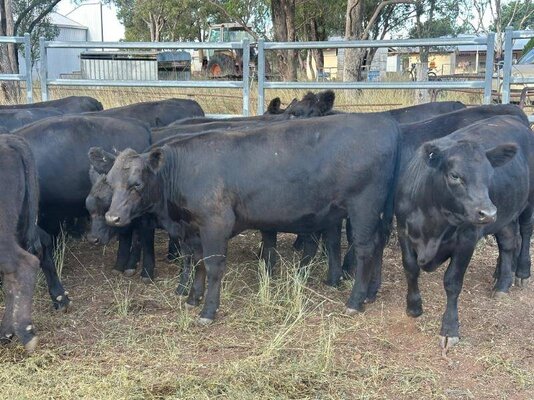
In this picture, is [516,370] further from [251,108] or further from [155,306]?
[251,108]

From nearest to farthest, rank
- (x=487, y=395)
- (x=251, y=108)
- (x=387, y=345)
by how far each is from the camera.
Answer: (x=487, y=395) → (x=387, y=345) → (x=251, y=108)

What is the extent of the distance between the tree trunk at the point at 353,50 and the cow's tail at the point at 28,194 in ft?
42.7

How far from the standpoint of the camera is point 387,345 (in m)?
4.60

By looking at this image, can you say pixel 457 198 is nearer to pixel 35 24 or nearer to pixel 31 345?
pixel 31 345

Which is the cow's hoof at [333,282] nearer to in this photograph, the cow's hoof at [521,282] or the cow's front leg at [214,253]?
the cow's front leg at [214,253]

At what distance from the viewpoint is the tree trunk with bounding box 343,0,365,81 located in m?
17.2

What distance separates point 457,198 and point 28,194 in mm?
2988

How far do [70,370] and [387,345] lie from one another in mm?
2143

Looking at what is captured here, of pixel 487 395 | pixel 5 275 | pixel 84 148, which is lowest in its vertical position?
pixel 487 395

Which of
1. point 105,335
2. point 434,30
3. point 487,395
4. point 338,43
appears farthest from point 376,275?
point 434,30

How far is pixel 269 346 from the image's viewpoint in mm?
4367

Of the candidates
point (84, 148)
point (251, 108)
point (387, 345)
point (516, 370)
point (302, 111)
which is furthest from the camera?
point (251, 108)

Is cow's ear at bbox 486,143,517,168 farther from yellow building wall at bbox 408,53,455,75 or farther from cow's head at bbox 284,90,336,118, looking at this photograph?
yellow building wall at bbox 408,53,455,75

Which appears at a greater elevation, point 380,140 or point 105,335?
point 380,140
